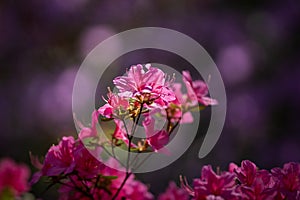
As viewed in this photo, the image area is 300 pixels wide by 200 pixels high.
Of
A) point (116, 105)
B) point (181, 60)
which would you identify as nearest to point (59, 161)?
point (116, 105)

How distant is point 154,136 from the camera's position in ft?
3.51

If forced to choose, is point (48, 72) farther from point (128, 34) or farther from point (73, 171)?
point (73, 171)

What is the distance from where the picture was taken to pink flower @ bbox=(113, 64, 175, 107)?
1003 mm

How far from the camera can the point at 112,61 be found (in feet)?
9.53

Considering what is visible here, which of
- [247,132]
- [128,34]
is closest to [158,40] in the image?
[128,34]

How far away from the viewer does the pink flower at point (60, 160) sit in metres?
1.01

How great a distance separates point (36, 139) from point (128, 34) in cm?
65

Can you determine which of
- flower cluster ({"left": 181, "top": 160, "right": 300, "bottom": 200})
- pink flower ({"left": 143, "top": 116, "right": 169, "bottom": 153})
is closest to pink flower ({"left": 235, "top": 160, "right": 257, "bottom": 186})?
flower cluster ({"left": 181, "top": 160, "right": 300, "bottom": 200})

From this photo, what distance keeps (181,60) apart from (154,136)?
2036 millimetres

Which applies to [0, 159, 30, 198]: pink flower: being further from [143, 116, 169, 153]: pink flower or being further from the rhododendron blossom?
[143, 116, 169, 153]: pink flower

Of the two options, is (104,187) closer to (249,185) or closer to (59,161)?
(59,161)

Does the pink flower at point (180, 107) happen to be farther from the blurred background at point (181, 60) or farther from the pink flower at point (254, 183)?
the blurred background at point (181, 60)

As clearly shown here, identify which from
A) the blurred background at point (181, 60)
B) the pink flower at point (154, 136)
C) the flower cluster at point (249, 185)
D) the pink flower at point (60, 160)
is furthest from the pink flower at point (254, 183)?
the blurred background at point (181, 60)

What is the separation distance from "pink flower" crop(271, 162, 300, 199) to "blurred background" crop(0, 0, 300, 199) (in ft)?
5.51
